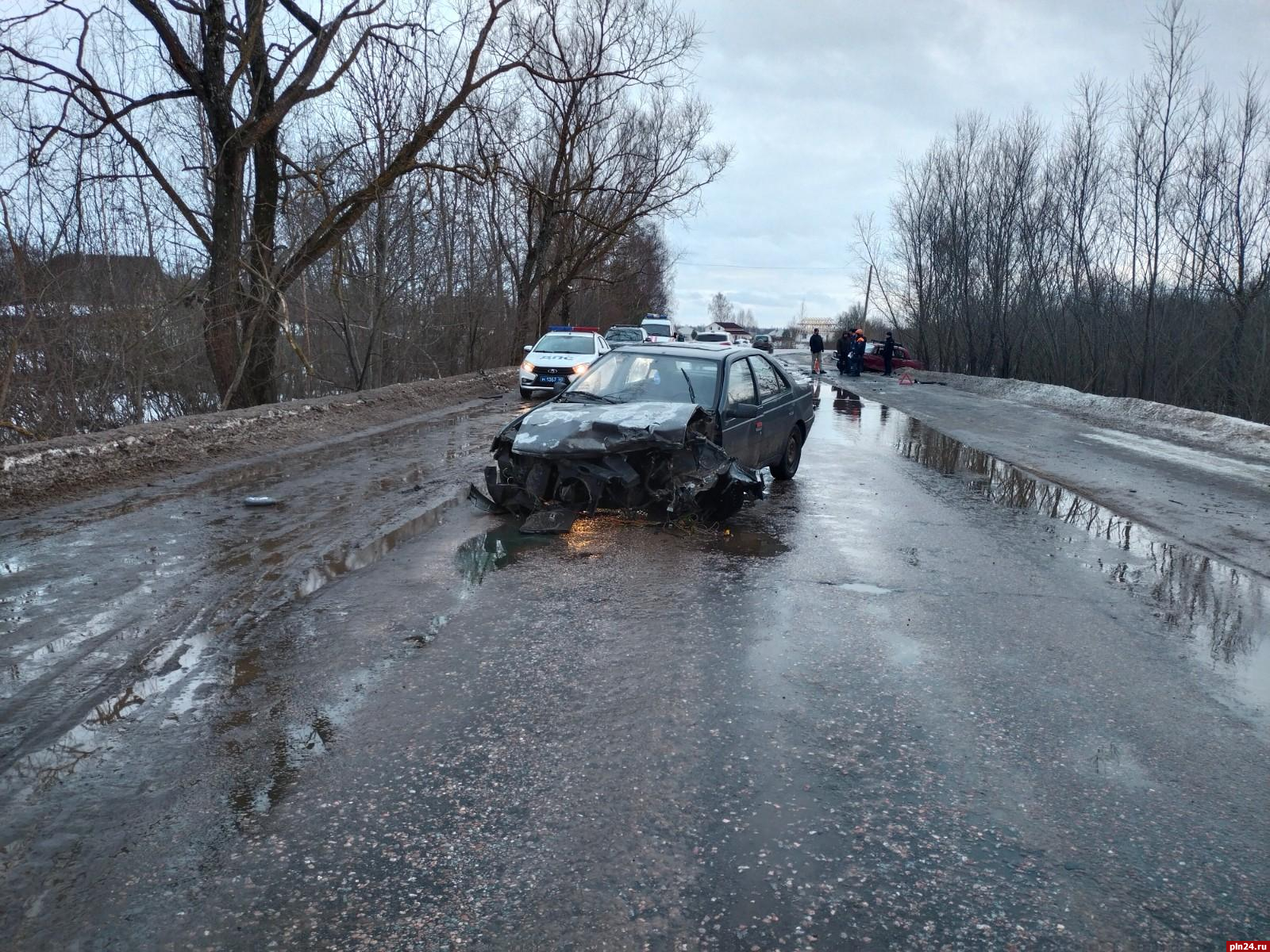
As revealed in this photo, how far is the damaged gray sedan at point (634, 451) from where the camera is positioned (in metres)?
7.70

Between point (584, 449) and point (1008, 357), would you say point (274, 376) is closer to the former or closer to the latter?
point (584, 449)

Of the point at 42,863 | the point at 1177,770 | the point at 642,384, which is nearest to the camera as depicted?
the point at 42,863

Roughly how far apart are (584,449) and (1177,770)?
4971mm

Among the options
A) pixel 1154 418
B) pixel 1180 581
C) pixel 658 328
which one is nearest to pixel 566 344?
pixel 1154 418

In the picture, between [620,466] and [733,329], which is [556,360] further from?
[733,329]

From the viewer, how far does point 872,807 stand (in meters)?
3.32

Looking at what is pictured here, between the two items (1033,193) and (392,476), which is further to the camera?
(1033,193)

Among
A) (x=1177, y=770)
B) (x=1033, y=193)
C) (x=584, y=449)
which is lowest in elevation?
(x=1177, y=770)

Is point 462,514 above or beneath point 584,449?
beneath

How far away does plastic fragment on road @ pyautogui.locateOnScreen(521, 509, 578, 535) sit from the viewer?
7.59 m

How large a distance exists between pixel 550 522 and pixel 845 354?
3238 centimetres

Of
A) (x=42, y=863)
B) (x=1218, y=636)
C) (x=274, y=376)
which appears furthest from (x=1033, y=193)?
(x=42, y=863)

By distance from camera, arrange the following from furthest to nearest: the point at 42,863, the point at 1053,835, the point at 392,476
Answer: the point at 392,476 → the point at 1053,835 → the point at 42,863

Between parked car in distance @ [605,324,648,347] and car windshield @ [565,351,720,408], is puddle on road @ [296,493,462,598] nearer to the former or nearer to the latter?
car windshield @ [565,351,720,408]
